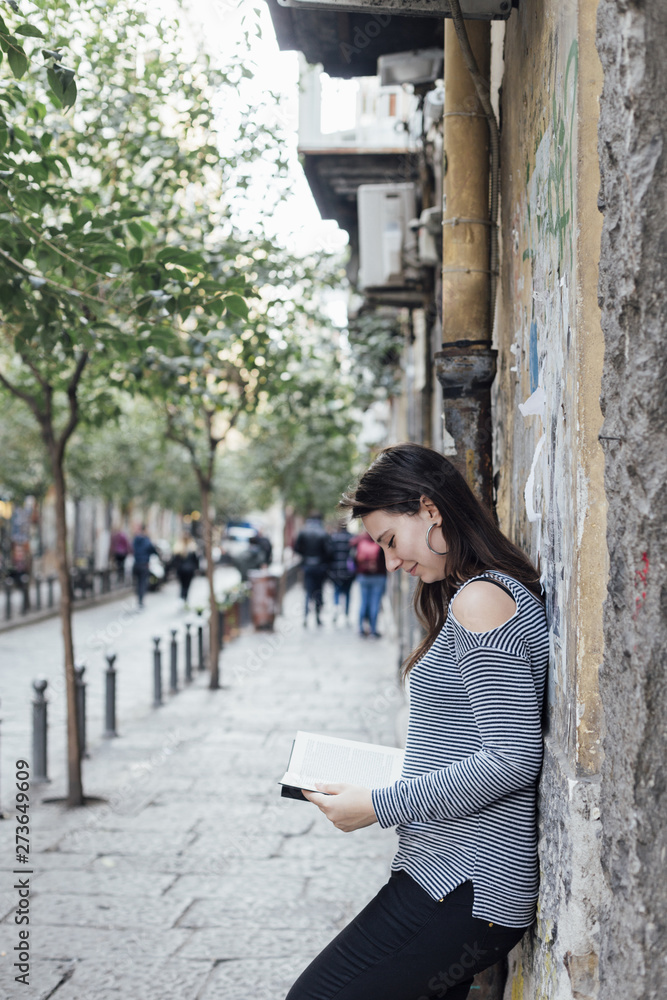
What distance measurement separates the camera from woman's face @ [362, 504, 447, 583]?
2365mm

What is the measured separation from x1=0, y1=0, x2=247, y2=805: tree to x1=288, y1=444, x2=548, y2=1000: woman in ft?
7.12

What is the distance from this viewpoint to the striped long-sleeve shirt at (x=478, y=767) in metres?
2.09

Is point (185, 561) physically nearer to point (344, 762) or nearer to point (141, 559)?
point (141, 559)

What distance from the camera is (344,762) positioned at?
2.56 meters

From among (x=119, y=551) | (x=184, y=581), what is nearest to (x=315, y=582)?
(x=184, y=581)

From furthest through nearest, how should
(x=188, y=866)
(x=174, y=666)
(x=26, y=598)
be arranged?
(x=26, y=598), (x=174, y=666), (x=188, y=866)

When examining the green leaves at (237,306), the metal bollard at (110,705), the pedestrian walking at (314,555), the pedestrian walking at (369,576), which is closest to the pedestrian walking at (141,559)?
the pedestrian walking at (314,555)

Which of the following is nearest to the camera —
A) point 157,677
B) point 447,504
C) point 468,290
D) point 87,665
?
point 447,504

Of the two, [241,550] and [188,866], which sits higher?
[241,550]

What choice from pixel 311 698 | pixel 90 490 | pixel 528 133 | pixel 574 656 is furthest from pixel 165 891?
pixel 90 490

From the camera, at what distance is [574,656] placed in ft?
6.94

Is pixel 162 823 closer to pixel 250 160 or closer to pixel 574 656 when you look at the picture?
pixel 574 656

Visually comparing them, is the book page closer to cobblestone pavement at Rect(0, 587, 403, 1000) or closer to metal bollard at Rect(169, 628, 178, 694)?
cobblestone pavement at Rect(0, 587, 403, 1000)

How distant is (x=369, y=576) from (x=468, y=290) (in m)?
Answer: 11.8
